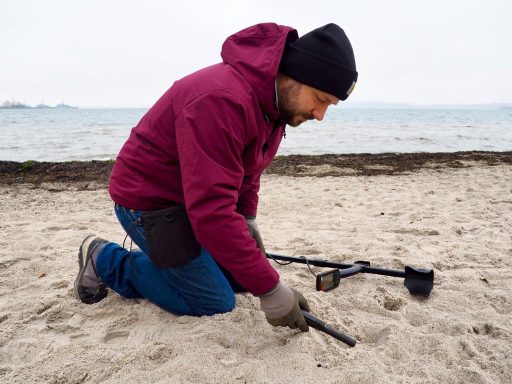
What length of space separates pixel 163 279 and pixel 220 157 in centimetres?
111

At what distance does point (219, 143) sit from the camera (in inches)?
74.8

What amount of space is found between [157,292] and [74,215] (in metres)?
3.19

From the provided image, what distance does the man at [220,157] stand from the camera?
1917 mm

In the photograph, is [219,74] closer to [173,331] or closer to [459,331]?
[173,331]

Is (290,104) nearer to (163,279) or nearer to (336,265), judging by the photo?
(163,279)

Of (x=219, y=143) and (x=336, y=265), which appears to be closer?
(x=219, y=143)

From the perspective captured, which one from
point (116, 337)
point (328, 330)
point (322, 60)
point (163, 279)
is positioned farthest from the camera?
point (163, 279)

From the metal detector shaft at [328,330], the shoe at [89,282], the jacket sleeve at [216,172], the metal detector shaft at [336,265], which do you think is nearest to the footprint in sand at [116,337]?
the shoe at [89,282]

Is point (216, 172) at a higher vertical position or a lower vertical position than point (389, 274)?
higher

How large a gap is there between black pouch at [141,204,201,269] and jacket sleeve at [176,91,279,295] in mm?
397

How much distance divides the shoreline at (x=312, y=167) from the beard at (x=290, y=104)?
19.2ft

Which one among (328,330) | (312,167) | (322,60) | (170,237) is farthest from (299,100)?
(312,167)

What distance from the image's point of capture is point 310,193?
6.64 metres

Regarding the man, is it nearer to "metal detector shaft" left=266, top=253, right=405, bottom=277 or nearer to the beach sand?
the beach sand
